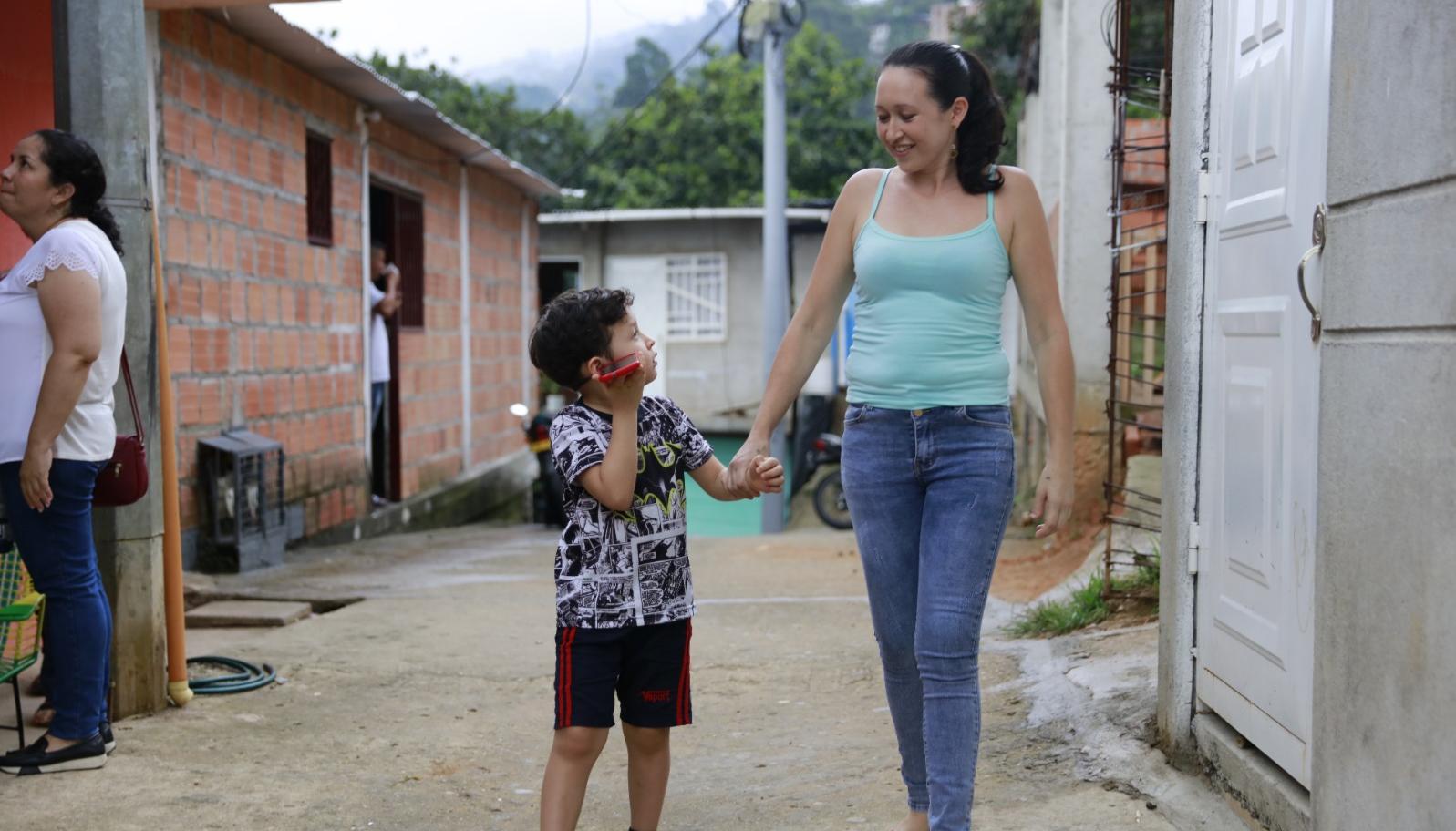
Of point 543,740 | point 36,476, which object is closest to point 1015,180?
point 543,740

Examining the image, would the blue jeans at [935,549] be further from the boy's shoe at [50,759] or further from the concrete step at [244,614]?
the concrete step at [244,614]

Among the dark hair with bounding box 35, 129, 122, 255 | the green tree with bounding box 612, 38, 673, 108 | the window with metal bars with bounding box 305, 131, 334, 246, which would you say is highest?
the green tree with bounding box 612, 38, 673, 108

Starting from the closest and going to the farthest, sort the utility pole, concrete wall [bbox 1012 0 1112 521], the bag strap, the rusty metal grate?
1. the bag strap
2. the rusty metal grate
3. concrete wall [bbox 1012 0 1112 521]
4. the utility pole

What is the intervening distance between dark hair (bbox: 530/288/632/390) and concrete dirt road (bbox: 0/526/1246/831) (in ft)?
4.22

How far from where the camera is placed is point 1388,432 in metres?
2.09

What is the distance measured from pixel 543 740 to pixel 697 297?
17201 mm

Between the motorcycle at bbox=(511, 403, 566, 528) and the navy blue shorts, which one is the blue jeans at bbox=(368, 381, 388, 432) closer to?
the motorcycle at bbox=(511, 403, 566, 528)

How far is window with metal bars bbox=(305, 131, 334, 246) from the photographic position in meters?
9.34

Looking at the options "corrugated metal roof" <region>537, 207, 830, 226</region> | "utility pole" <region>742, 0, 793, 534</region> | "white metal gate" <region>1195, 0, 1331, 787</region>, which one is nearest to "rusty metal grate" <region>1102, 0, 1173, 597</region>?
"white metal gate" <region>1195, 0, 1331, 787</region>

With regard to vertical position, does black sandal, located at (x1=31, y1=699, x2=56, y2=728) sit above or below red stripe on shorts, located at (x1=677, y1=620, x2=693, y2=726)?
below

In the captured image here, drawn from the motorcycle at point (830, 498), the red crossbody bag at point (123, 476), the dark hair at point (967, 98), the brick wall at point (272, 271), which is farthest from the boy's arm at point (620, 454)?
the motorcycle at point (830, 498)

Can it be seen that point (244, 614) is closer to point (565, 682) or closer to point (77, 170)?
point (77, 170)

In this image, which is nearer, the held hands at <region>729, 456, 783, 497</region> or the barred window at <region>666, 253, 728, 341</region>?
the held hands at <region>729, 456, 783, 497</region>

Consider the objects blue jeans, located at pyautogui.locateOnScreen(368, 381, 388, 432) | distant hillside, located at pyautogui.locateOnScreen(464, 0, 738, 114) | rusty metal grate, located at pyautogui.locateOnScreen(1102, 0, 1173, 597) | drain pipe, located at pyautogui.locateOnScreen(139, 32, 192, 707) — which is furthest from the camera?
distant hillside, located at pyautogui.locateOnScreen(464, 0, 738, 114)
